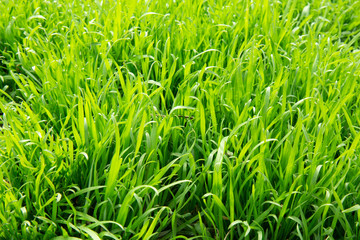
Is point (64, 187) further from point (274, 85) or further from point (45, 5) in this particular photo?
point (45, 5)

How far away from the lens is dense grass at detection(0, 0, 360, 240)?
5.33ft

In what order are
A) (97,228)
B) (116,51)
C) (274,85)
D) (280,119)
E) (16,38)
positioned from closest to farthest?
(97,228), (280,119), (274,85), (116,51), (16,38)

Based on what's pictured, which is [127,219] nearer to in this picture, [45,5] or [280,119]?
[280,119]

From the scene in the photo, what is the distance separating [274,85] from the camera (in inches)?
83.7

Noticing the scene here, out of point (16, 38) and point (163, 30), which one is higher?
point (163, 30)

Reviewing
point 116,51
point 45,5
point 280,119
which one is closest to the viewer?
point 280,119

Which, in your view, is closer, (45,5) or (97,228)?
(97,228)

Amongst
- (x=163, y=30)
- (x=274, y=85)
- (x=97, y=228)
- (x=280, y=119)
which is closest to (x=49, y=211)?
(x=97, y=228)

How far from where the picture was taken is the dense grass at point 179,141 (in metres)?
1.62

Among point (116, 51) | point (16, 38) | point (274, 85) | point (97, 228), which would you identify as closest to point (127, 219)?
point (97, 228)

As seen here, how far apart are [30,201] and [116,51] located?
1114 millimetres

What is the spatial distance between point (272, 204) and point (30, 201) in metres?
0.89

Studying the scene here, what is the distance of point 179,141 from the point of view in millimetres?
1957

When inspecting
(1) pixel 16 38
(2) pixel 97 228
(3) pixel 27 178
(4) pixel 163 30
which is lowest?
(2) pixel 97 228
